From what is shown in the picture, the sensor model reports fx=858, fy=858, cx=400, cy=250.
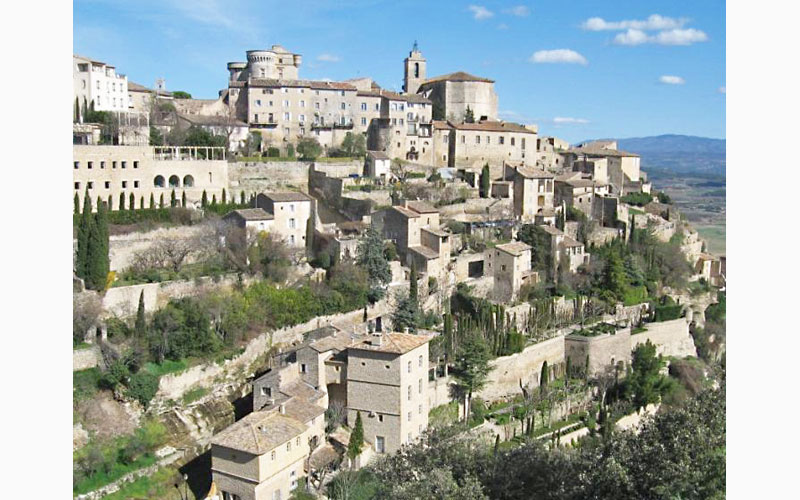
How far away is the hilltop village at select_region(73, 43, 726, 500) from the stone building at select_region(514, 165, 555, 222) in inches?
3.2

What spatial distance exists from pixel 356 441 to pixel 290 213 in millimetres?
8336

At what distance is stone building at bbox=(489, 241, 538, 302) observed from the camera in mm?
24469

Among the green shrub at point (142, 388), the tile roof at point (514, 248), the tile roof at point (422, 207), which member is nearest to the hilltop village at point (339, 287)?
the green shrub at point (142, 388)

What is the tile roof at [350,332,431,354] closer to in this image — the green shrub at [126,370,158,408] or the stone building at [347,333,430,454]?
the stone building at [347,333,430,454]

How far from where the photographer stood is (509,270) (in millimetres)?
24547

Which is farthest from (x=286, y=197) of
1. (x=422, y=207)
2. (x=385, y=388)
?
(x=385, y=388)

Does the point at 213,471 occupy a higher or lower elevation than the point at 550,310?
lower

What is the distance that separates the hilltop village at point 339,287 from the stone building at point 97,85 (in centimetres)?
8

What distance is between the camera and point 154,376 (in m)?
17.5

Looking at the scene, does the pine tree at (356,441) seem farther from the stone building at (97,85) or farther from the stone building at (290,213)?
the stone building at (97,85)

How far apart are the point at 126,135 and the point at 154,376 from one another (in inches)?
450

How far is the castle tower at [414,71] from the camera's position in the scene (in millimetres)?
41375

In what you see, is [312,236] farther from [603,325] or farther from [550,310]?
[603,325]
